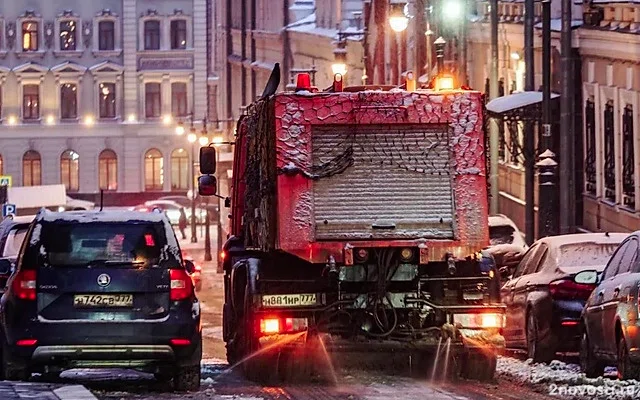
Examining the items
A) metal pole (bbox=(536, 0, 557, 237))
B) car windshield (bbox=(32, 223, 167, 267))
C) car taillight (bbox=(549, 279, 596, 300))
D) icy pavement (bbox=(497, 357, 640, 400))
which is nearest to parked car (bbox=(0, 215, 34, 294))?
icy pavement (bbox=(497, 357, 640, 400))

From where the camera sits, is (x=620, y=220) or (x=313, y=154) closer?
(x=313, y=154)

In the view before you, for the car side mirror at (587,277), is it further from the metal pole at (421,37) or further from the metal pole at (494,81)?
the metal pole at (421,37)

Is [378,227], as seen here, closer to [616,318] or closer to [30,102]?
[616,318]

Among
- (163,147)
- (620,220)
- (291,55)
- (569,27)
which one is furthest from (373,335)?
(163,147)

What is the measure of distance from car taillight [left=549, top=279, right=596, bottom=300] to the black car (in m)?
5.39

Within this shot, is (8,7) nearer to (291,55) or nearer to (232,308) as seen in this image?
(291,55)

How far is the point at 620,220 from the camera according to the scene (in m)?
34.8

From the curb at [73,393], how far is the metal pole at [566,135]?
55.2 ft

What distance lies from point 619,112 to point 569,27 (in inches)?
166

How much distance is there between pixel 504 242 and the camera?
30344mm

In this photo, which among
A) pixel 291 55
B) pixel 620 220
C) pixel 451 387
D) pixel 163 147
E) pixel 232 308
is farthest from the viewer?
pixel 163 147

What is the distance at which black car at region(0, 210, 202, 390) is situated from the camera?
53.4 feet

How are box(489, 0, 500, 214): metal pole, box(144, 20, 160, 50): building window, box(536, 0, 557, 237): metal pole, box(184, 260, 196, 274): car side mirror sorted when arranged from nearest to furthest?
box(184, 260, 196, 274): car side mirror < box(536, 0, 557, 237): metal pole < box(489, 0, 500, 214): metal pole < box(144, 20, 160, 50): building window

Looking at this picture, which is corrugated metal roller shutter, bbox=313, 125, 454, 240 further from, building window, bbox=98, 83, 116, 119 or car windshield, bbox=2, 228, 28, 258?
building window, bbox=98, 83, 116, 119
